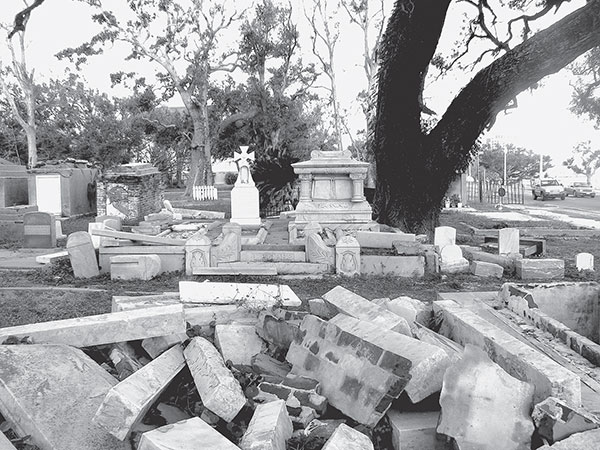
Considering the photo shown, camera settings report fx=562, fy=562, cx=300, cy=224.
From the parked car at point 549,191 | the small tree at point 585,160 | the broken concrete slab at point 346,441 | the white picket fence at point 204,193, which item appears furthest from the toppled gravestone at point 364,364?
the small tree at point 585,160

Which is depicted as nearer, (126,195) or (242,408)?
(242,408)

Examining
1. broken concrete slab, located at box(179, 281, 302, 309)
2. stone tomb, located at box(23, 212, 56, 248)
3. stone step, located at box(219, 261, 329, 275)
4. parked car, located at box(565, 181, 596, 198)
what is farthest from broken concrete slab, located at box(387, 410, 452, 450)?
parked car, located at box(565, 181, 596, 198)

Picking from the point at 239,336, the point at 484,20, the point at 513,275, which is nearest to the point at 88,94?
the point at 484,20

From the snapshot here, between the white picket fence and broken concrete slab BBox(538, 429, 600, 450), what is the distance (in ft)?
99.5

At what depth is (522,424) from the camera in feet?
8.84

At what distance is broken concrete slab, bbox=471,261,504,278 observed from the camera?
9562mm

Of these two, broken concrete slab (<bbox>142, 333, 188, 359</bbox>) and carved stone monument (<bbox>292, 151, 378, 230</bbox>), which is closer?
broken concrete slab (<bbox>142, 333, 188, 359</bbox>)

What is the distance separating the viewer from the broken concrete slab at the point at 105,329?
12.0 ft

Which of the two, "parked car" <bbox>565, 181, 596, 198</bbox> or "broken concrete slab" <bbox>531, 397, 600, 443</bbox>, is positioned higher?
"parked car" <bbox>565, 181, 596, 198</bbox>

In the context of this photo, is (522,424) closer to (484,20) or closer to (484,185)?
(484,20)

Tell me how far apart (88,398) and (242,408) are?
872 millimetres

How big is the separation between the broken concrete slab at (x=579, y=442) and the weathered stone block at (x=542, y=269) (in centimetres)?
739

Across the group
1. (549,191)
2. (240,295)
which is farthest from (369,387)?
(549,191)

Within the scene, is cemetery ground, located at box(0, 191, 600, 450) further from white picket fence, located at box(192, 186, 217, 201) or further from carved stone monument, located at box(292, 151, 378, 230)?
white picket fence, located at box(192, 186, 217, 201)
